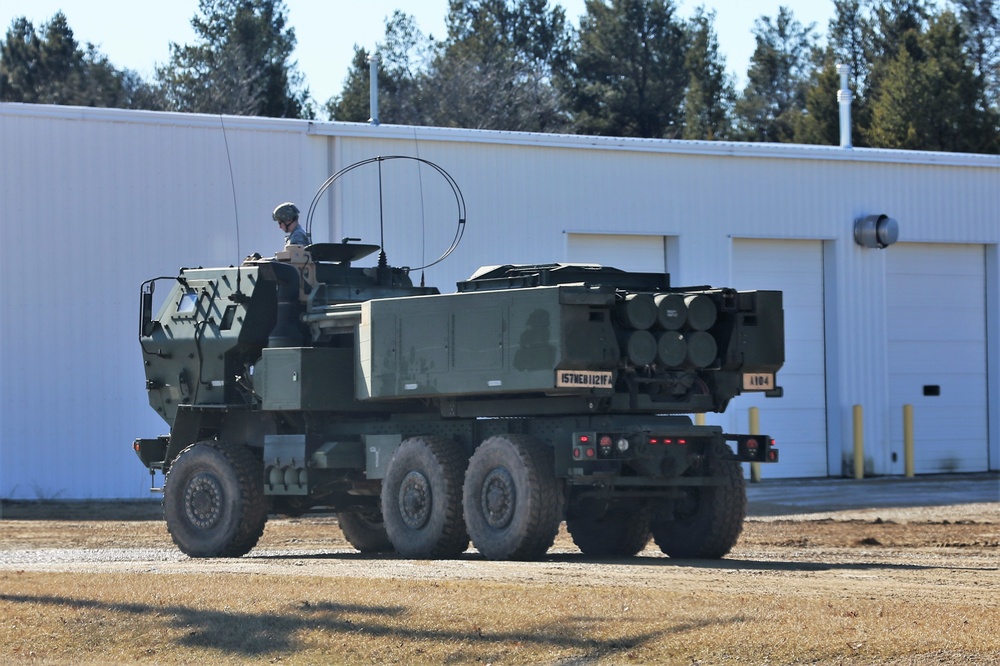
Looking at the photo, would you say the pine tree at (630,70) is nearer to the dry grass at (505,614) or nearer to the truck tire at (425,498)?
the truck tire at (425,498)

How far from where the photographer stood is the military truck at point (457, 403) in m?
13.9

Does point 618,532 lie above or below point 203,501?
below

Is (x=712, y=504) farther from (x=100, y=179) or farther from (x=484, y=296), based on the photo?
(x=100, y=179)

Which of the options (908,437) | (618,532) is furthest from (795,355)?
(618,532)

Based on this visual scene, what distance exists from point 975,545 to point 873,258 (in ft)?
42.0

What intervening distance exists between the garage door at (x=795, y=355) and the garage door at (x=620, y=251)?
146 cm

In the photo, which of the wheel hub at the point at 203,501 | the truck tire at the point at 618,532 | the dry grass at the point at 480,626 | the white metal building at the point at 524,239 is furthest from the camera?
the white metal building at the point at 524,239

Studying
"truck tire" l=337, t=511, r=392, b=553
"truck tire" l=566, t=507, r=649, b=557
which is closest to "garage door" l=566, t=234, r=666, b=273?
"truck tire" l=337, t=511, r=392, b=553

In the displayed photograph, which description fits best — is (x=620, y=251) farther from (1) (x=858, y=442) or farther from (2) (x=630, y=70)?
(2) (x=630, y=70)

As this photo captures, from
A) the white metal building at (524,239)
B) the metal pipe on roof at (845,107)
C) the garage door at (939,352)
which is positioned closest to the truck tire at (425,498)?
the white metal building at (524,239)

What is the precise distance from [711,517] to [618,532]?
3.98 feet

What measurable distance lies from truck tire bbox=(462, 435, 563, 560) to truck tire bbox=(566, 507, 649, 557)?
1621 mm

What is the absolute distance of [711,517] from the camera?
584 inches

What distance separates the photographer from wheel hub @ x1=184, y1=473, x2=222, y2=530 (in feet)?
53.5
